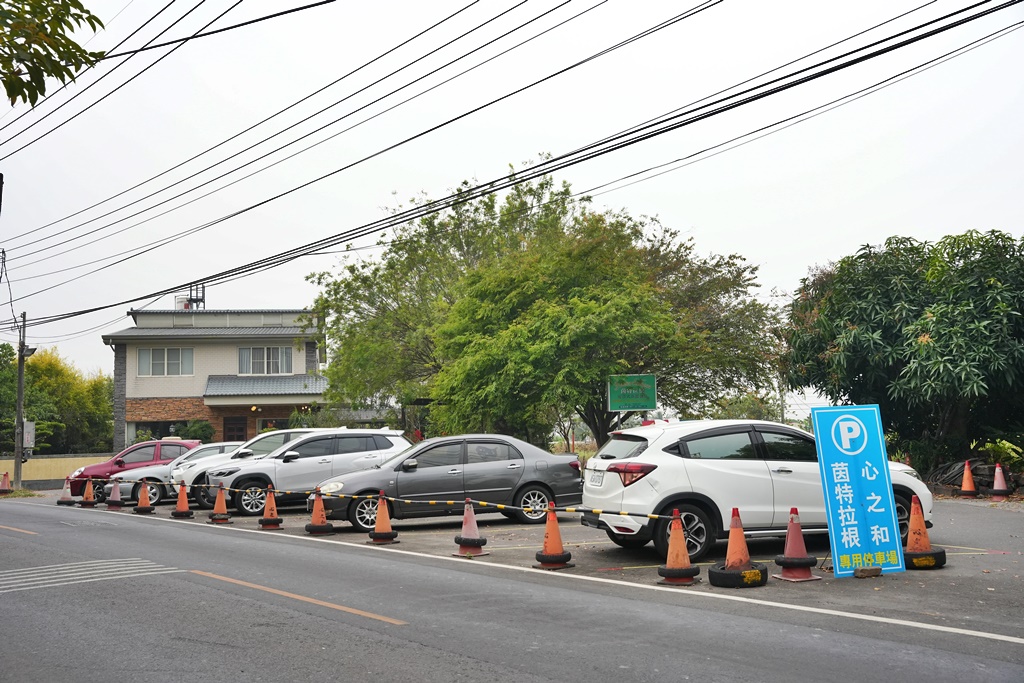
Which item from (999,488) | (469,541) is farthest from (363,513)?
(999,488)

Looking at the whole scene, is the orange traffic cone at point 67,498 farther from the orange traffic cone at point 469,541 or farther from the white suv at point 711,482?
the white suv at point 711,482

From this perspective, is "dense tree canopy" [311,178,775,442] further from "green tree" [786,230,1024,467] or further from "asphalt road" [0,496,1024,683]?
"asphalt road" [0,496,1024,683]

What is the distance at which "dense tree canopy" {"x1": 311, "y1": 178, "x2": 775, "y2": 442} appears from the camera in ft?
85.6

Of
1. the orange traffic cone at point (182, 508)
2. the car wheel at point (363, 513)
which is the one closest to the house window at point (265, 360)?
the orange traffic cone at point (182, 508)

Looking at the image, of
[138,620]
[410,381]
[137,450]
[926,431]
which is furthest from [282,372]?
[138,620]

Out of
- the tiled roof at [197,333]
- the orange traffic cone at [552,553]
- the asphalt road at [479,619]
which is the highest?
the tiled roof at [197,333]

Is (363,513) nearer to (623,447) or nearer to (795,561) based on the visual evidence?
(623,447)

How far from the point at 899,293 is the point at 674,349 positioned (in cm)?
630

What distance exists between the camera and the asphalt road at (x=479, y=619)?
6.79 metres

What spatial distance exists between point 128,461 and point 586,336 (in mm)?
13547

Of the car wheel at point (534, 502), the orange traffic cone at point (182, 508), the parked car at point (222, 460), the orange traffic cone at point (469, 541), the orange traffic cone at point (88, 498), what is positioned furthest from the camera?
the orange traffic cone at point (88, 498)

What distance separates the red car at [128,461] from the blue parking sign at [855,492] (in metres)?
21.2

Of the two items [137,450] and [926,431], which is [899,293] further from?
[137,450]

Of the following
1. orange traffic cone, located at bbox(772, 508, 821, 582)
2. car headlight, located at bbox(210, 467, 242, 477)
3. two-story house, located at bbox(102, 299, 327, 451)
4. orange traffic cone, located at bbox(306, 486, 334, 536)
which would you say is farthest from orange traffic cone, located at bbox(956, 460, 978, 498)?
two-story house, located at bbox(102, 299, 327, 451)
